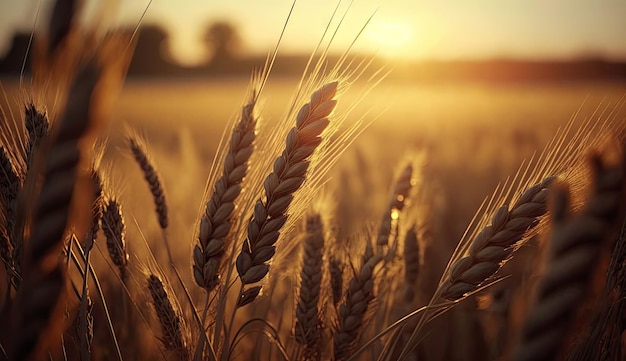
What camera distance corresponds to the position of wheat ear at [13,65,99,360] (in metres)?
0.52

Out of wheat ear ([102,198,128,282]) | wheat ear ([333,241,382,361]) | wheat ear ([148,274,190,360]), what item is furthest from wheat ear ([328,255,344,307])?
wheat ear ([102,198,128,282])

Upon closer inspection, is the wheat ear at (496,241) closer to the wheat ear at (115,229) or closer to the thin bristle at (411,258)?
the thin bristle at (411,258)

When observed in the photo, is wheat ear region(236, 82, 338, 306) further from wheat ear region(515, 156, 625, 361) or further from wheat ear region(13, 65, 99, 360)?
wheat ear region(515, 156, 625, 361)

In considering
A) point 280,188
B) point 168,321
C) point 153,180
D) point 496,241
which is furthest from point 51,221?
point 153,180

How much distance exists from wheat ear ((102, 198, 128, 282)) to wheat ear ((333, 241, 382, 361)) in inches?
22.7

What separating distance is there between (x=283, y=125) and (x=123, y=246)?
52cm

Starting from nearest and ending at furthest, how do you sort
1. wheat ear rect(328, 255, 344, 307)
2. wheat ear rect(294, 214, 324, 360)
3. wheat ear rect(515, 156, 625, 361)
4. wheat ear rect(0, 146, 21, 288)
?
wheat ear rect(515, 156, 625, 361)
wheat ear rect(0, 146, 21, 288)
wheat ear rect(294, 214, 324, 360)
wheat ear rect(328, 255, 344, 307)

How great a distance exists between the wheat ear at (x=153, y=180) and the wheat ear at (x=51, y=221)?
3.33 feet

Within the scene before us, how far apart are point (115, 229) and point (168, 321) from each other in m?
0.28

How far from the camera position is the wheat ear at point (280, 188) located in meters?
0.99

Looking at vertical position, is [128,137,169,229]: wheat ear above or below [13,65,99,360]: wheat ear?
below

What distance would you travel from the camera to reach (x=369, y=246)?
135 centimetres

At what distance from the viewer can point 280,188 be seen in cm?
99

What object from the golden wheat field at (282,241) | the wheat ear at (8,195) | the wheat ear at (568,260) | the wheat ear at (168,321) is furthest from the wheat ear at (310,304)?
the wheat ear at (568,260)
